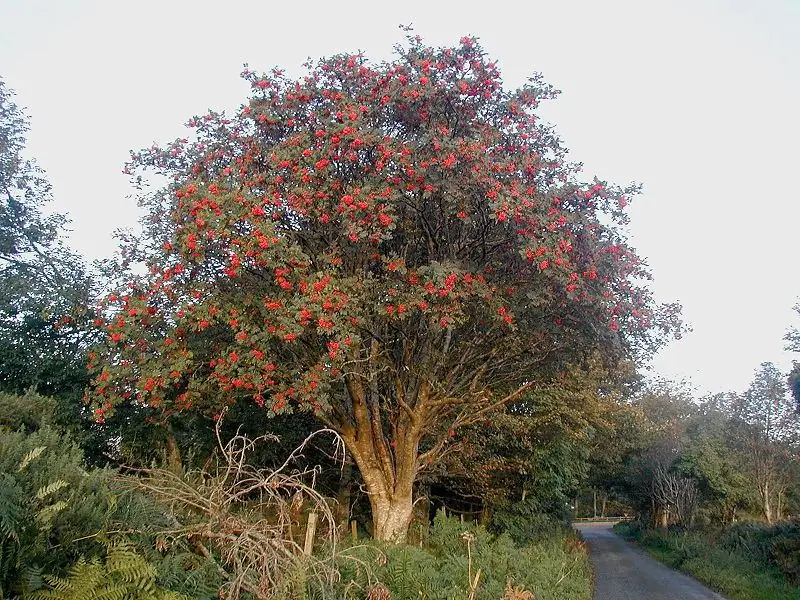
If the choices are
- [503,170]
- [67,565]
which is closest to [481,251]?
[503,170]

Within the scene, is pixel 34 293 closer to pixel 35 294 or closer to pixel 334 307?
pixel 35 294

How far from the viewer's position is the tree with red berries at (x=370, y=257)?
1063 cm

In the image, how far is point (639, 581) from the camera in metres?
22.6

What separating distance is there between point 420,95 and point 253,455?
10254mm

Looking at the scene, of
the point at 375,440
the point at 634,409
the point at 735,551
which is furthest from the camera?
the point at 735,551

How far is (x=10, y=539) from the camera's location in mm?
4883

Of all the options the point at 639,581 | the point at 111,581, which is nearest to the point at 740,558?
the point at 639,581

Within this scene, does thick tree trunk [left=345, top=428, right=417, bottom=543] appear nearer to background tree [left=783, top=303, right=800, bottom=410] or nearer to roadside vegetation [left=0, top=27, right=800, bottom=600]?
roadside vegetation [left=0, top=27, right=800, bottom=600]

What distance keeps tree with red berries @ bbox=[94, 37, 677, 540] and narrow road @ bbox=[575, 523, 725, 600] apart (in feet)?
30.3

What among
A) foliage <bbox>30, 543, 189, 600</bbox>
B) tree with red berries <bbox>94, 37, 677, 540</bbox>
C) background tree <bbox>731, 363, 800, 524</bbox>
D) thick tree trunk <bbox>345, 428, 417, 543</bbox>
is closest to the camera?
foliage <bbox>30, 543, 189, 600</bbox>

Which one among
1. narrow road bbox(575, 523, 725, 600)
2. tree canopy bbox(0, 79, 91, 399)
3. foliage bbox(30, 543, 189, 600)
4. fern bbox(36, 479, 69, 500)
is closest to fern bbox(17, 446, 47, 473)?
fern bbox(36, 479, 69, 500)

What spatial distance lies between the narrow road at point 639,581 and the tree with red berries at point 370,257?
924 centimetres

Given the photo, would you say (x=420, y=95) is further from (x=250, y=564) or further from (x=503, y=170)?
(x=250, y=564)

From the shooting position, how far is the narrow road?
751 inches
